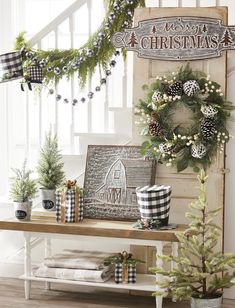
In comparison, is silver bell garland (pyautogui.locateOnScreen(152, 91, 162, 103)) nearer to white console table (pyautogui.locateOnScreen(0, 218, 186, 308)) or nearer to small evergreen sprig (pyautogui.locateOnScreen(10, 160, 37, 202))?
white console table (pyautogui.locateOnScreen(0, 218, 186, 308))

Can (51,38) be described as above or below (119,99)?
above

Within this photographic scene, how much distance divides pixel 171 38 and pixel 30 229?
1.60 meters

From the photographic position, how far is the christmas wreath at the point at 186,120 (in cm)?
464

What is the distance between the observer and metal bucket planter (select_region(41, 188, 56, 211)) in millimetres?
4934

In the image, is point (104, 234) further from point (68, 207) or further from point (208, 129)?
point (208, 129)

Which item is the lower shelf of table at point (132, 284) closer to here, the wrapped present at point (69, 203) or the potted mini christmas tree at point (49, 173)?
the wrapped present at point (69, 203)

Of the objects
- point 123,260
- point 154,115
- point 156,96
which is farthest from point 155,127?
point 123,260

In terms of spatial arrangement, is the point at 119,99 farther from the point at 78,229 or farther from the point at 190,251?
the point at 190,251

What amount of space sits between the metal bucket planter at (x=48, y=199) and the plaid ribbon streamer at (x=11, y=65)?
92cm

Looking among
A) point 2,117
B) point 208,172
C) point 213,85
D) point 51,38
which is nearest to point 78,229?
point 208,172

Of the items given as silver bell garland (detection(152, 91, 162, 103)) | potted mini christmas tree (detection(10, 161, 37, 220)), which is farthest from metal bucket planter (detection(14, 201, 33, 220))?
silver bell garland (detection(152, 91, 162, 103))

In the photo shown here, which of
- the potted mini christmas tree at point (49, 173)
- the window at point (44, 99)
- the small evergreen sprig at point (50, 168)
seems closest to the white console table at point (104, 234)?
the potted mini christmas tree at point (49, 173)

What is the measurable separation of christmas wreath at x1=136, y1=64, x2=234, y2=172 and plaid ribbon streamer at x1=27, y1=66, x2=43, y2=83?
34.0 inches

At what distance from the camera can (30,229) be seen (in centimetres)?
466
